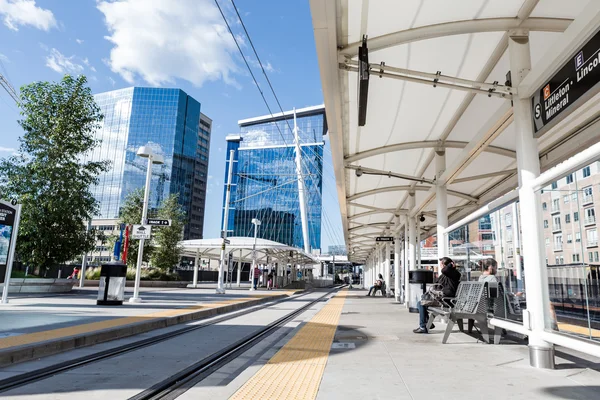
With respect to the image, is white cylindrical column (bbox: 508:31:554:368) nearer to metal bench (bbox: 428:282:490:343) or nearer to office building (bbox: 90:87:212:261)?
metal bench (bbox: 428:282:490:343)

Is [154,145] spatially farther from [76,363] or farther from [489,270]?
[76,363]

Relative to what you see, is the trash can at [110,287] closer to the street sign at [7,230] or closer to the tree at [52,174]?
the street sign at [7,230]

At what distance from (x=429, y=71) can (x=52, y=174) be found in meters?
15.9

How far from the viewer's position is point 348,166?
1123 cm

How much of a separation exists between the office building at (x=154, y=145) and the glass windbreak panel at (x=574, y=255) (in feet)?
373

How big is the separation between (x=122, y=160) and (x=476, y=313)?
12380cm

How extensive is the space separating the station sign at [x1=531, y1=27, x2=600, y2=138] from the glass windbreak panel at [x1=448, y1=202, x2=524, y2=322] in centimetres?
150

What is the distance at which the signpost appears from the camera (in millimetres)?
11719

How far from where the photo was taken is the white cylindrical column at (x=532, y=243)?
5.04 meters

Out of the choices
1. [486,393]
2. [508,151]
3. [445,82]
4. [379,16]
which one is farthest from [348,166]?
[486,393]

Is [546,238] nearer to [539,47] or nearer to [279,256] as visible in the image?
[539,47]

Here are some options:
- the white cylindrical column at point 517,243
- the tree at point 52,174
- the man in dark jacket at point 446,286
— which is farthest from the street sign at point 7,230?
the white cylindrical column at point 517,243

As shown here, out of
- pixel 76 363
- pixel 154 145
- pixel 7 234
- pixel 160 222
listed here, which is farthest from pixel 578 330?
pixel 154 145

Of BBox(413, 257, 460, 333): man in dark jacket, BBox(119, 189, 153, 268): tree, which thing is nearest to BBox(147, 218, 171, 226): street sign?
BBox(413, 257, 460, 333): man in dark jacket
